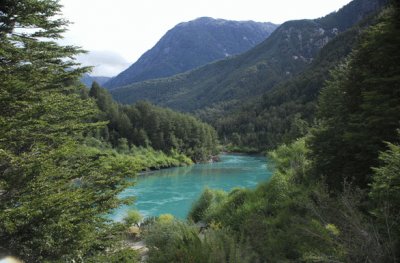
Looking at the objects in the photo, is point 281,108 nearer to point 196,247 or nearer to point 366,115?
point 366,115

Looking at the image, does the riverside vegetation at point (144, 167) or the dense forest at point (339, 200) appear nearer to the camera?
the dense forest at point (339, 200)

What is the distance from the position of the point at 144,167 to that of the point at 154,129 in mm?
80515

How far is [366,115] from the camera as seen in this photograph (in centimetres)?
1298

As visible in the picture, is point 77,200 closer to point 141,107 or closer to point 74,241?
point 74,241

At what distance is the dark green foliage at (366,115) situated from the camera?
39.0 ft

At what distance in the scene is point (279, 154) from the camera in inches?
1074

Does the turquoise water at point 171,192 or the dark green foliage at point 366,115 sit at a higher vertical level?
the dark green foliage at point 366,115

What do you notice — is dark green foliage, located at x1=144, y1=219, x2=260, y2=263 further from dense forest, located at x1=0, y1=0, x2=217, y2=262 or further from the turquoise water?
the turquoise water

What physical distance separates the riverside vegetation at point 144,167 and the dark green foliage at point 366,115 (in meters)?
0.05

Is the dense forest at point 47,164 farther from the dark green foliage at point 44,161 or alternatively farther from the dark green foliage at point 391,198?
the dark green foliage at point 391,198

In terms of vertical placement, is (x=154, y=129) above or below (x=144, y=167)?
below

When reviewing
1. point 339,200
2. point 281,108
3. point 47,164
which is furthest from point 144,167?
point 281,108

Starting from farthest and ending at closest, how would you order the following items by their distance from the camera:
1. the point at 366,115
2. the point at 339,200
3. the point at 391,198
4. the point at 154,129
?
the point at 154,129
the point at 366,115
the point at 339,200
the point at 391,198

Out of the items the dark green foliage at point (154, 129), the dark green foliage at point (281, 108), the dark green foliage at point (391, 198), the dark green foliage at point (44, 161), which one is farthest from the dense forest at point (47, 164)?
the dark green foliage at point (281, 108)
